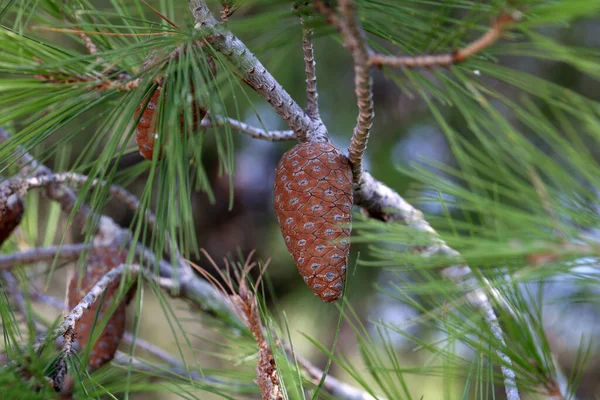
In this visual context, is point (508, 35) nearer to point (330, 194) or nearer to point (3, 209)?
point (330, 194)

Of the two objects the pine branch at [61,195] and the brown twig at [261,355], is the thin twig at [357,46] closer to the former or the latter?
the brown twig at [261,355]

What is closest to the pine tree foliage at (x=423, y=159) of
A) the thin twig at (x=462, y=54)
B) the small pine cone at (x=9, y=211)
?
the thin twig at (x=462, y=54)

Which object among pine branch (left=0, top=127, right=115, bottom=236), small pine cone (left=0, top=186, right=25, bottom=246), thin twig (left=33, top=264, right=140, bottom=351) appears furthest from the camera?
pine branch (left=0, top=127, right=115, bottom=236)

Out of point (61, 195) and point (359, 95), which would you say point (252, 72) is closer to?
point (359, 95)

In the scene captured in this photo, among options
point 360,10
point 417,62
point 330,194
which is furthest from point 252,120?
point 417,62

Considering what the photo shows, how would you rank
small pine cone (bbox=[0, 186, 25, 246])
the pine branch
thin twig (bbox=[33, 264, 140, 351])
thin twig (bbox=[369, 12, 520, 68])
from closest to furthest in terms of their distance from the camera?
1. thin twig (bbox=[369, 12, 520, 68])
2. thin twig (bbox=[33, 264, 140, 351])
3. small pine cone (bbox=[0, 186, 25, 246])
4. the pine branch

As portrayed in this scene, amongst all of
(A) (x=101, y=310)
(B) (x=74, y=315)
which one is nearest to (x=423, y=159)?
(B) (x=74, y=315)

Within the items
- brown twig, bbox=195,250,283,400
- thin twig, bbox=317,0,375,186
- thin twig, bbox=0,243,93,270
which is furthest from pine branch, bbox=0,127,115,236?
thin twig, bbox=317,0,375,186

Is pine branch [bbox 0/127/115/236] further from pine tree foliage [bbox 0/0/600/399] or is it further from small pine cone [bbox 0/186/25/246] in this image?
pine tree foliage [bbox 0/0/600/399]
